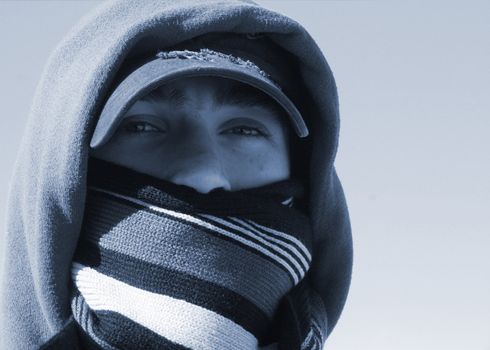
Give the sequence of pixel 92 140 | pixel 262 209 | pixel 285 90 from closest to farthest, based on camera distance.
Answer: pixel 92 140 < pixel 262 209 < pixel 285 90

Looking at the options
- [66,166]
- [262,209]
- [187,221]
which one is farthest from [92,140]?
[262,209]

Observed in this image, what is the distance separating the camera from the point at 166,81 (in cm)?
223

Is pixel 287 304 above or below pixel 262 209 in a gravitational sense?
below

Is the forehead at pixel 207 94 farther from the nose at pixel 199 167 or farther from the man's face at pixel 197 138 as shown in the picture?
the nose at pixel 199 167

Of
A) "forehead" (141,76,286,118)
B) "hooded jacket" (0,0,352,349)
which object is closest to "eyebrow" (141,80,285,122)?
"forehead" (141,76,286,118)

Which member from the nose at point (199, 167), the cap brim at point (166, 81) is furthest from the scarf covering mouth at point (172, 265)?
the cap brim at point (166, 81)

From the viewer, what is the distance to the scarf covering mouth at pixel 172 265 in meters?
2.18

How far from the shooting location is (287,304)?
2402 millimetres

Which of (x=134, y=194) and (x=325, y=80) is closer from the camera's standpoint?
(x=134, y=194)

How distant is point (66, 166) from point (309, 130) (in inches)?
27.2

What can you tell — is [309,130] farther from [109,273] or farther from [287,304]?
[109,273]

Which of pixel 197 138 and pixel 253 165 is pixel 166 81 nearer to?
pixel 197 138

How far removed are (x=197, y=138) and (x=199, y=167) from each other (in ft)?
0.34

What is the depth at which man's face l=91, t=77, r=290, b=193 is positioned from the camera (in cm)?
231
